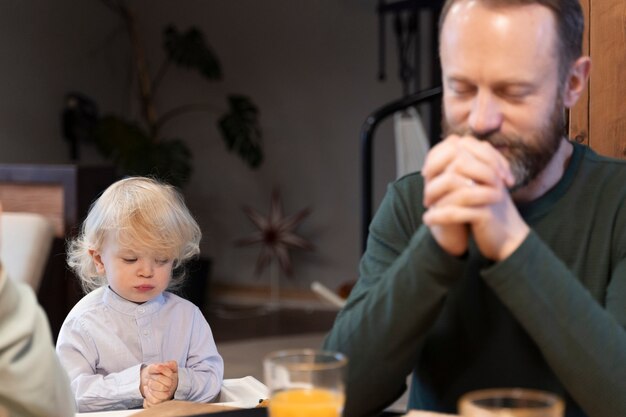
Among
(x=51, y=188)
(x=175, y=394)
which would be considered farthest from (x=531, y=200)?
(x=51, y=188)

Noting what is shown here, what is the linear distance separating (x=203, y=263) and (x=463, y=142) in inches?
190

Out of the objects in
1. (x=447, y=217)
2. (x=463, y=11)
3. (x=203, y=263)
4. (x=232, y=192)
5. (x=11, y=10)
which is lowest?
(x=203, y=263)

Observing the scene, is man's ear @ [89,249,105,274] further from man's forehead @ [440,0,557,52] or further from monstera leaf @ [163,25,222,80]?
monstera leaf @ [163,25,222,80]

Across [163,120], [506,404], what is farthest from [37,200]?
[163,120]

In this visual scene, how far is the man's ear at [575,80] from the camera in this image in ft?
4.33

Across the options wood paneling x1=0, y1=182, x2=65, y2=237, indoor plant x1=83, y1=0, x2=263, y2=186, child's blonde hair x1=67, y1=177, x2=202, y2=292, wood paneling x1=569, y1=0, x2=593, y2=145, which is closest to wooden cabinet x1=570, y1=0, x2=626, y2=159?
wood paneling x1=569, y1=0, x2=593, y2=145

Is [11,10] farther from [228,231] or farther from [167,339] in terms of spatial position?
[167,339]

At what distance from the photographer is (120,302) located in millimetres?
1780

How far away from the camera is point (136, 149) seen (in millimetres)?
5805

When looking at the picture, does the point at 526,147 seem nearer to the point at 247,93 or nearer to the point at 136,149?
the point at 136,149

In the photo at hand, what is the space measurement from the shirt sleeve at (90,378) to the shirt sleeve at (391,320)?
0.47 m

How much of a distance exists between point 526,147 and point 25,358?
2.20 ft

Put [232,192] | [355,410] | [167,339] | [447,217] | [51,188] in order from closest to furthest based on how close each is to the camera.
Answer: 1. [447,217]
2. [355,410]
3. [167,339]
4. [51,188]
5. [232,192]

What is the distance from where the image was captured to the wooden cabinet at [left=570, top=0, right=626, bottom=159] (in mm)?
1802
